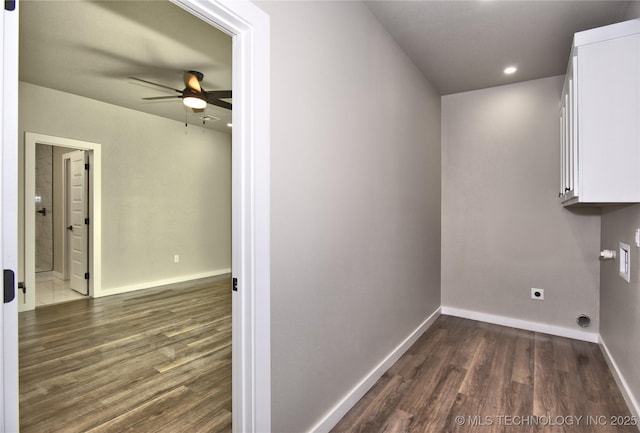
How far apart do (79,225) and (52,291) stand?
111cm

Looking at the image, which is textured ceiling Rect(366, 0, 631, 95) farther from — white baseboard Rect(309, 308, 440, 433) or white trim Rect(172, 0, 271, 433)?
white baseboard Rect(309, 308, 440, 433)

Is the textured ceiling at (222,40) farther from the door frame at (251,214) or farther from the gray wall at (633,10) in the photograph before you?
→ the door frame at (251,214)

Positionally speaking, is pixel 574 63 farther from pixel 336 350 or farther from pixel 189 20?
pixel 189 20

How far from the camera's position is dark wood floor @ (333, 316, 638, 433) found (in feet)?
6.52

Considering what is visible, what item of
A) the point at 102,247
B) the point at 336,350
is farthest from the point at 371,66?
the point at 102,247

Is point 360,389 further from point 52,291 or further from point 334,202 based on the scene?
point 52,291

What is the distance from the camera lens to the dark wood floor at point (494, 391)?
1.99 metres

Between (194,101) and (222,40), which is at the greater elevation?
(222,40)

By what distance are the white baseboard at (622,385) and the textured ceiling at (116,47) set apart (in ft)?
13.2

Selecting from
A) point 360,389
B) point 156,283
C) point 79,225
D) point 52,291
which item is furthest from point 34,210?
point 360,389

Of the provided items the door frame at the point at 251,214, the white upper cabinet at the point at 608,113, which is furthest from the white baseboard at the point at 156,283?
the white upper cabinet at the point at 608,113

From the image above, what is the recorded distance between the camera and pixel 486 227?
385cm

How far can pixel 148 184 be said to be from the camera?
5.22m

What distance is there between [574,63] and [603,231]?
1782 mm
